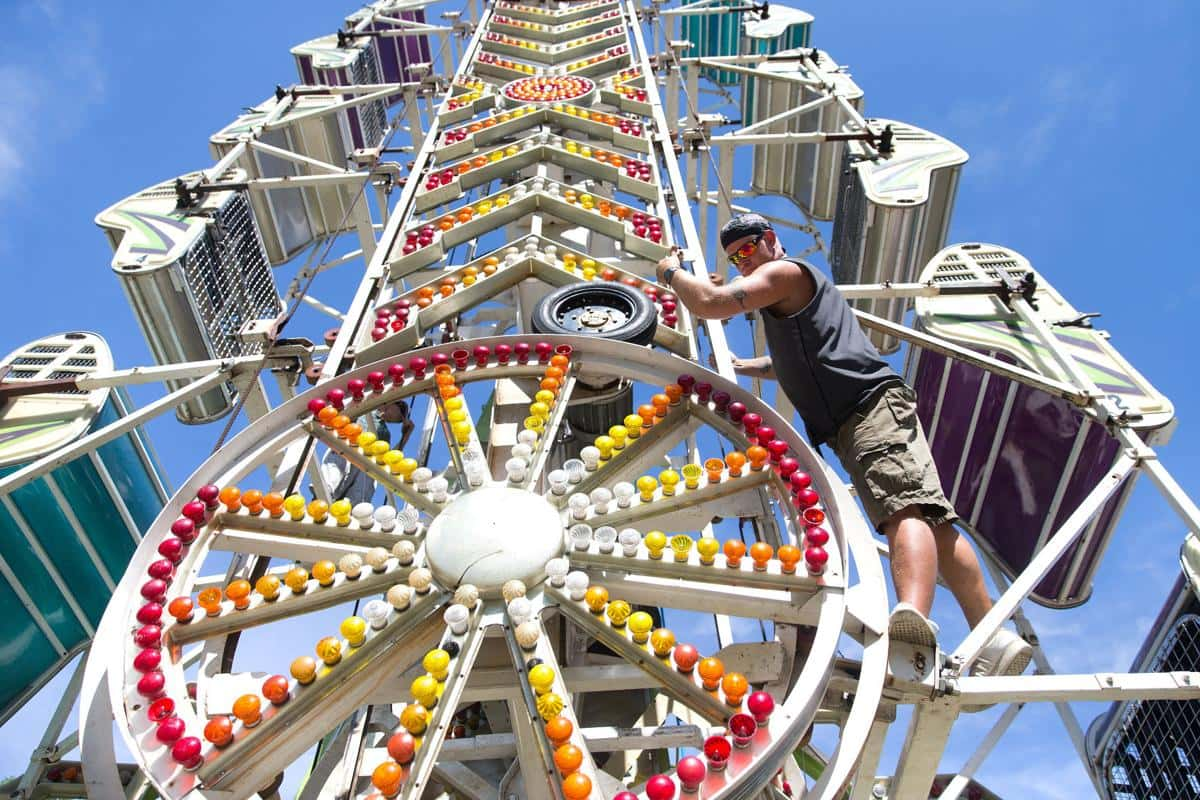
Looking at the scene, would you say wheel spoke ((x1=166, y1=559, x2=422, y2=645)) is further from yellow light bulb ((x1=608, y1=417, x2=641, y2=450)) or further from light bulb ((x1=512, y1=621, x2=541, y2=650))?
yellow light bulb ((x1=608, y1=417, x2=641, y2=450))

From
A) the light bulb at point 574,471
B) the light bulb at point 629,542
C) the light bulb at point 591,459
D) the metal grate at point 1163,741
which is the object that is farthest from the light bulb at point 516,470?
the metal grate at point 1163,741

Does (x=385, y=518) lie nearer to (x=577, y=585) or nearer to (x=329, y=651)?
(x=329, y=651)

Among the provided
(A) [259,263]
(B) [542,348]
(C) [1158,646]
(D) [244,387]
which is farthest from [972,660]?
(A) [259,263]

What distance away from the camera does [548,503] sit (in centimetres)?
389

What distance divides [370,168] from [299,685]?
731 centimetres

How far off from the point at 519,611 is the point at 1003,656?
2.64 m

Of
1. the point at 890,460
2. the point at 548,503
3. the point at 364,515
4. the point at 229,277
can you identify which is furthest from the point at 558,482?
the point at 229,277

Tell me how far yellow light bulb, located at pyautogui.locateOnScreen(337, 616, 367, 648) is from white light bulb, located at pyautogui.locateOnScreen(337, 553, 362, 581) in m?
0.29

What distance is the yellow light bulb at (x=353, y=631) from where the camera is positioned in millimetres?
3170

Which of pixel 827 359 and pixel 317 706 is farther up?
pixel 827 359

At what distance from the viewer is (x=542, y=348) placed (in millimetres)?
4871

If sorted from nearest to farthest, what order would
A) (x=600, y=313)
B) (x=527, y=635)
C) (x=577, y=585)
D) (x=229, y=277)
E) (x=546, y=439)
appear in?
1. (x=527, y=635)
2. (x=577, y=585)
3. (x=546, y=439)
4. (x=600, y=313)
5. (x=229, y=277)

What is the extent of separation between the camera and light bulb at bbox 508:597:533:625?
322cm

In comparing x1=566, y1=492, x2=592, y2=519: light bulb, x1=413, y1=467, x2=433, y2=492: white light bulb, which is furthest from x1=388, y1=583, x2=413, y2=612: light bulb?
x1=566, y1=492, x2=592, y2=519: light bulb
